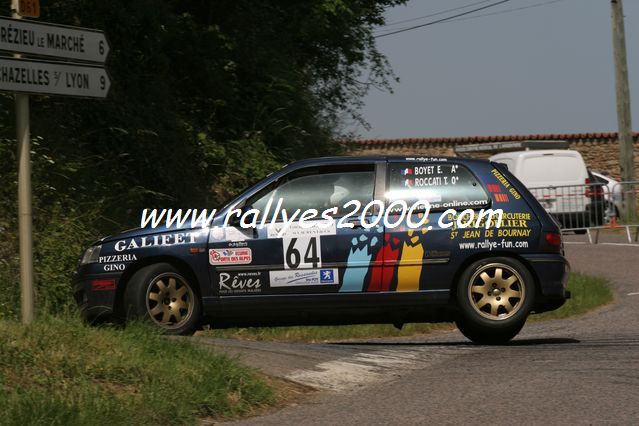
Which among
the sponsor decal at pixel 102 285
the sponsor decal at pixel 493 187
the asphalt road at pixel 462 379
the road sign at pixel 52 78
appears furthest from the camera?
the sponsor decal at pixel 493 187

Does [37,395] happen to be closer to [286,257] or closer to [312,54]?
[286,257]

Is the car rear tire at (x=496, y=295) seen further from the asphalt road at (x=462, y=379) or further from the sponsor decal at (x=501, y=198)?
the sponsor decal at (x=501, y=198)

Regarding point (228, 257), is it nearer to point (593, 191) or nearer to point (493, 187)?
point (493, 187)

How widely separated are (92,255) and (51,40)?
2646 mm

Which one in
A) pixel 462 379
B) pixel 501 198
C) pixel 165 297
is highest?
pixel 501 198

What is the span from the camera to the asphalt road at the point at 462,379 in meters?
7.44

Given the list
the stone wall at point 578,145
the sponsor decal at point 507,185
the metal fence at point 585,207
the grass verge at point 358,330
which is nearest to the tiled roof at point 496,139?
the stone wall at point 578,145

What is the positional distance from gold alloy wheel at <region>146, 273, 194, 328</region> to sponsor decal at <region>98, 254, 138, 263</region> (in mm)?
278

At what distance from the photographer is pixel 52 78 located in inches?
361

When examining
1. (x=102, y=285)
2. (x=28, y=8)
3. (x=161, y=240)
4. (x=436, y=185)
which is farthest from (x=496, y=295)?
(x=28, y=8)

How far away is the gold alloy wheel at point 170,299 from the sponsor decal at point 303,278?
0.75m

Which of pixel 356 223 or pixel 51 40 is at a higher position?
pixel 51 40

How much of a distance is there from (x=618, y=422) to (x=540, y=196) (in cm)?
2017

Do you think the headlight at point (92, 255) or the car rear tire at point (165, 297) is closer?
the car rear tire at point (165, 297)
